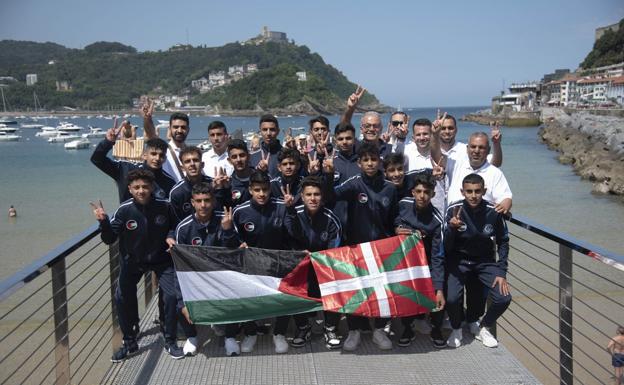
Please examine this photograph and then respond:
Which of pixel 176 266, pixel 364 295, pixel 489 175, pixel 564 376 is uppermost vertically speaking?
pixel 489 175

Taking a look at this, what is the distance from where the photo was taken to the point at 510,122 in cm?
9350

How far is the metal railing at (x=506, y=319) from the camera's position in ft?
12.9

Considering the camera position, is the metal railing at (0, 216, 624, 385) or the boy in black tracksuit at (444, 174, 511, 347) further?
the boy in black tracksuit at (444, 174, 511, 347)

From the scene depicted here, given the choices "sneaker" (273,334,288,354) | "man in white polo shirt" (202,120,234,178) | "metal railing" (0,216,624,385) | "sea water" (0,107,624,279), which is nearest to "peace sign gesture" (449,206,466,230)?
"metal railing" (0,216,624,385)

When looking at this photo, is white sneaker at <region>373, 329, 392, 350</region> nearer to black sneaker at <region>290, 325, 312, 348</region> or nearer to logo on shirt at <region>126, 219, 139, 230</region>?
black sneaker at <region>290, 325, 312, 348</region>

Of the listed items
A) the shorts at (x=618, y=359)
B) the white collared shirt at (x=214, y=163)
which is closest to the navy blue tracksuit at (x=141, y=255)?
the white collared shirt at (x=214, y=163)

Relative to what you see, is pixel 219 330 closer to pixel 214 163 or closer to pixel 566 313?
pixel 214 163

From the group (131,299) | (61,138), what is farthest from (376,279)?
(61,138)

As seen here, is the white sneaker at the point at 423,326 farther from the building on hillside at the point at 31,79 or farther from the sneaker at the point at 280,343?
the building on hillside at the point at 31,79

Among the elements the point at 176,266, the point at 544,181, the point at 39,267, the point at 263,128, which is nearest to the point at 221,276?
the point at 176,266

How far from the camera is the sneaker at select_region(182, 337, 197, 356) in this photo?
4.77 metres

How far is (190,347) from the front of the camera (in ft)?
15.7

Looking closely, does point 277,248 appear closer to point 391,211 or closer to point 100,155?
point 391,211

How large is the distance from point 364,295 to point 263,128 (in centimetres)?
257
